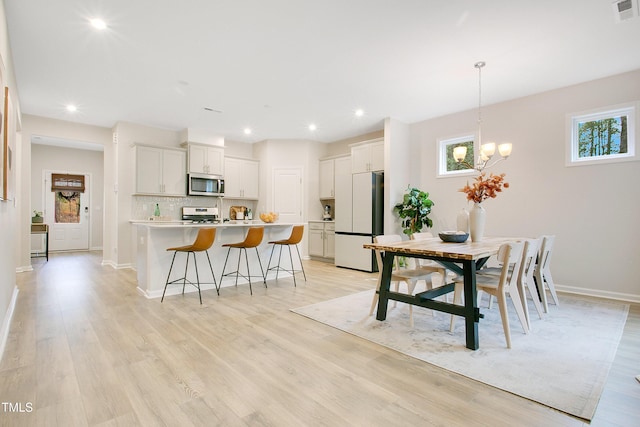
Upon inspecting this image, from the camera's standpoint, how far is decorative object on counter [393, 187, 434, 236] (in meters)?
5.43

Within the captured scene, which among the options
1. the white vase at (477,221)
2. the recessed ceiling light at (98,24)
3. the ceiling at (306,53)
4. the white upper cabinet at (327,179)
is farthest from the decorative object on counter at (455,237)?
the white upper cabinet at (327,179)

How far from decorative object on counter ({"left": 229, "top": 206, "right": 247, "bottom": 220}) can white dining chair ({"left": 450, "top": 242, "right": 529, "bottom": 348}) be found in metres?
5.31

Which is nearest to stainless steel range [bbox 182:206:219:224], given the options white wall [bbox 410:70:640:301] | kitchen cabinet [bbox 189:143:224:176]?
kitchen cabinet [bbox 189:143:224:176]

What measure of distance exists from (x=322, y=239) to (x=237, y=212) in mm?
2056

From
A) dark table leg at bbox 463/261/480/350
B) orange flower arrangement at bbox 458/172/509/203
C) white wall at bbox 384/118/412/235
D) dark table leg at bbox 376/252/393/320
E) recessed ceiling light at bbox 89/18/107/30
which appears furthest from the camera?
white wall at bbox 384/118/412/235

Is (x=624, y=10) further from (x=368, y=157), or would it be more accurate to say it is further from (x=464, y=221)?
(x=368, y=157)

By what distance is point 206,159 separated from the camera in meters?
6.64

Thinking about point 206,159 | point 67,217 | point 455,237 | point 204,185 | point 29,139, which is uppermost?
point 29,139

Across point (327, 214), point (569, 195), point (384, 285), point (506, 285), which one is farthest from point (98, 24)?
point (569, 195)

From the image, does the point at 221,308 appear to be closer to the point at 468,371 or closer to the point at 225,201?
the point at 468,371

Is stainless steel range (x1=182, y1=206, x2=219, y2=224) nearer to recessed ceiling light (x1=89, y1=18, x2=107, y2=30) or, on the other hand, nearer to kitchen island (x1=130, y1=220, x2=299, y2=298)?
kitchen island (x1=130, y1=220, x2=299, y2=298)

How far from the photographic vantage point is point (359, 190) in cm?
600

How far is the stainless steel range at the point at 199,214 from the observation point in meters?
6.45

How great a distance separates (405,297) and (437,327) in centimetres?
42
